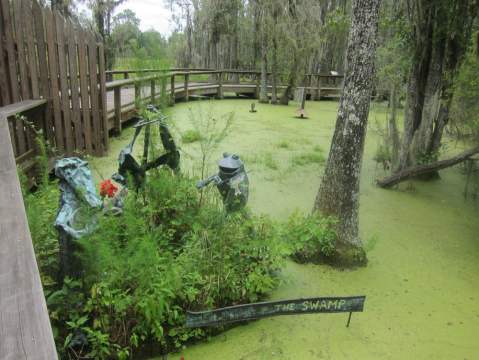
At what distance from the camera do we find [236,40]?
17594 millimetres

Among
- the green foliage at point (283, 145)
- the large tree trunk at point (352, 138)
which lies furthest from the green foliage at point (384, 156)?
the large tree trunk at point (352, 138)

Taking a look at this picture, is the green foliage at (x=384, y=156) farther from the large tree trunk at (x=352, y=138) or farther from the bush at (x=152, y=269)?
the bush at (x=152, y=269)

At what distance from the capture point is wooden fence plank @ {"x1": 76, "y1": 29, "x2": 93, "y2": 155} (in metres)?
5.08

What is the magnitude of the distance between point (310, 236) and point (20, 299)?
2478 mm

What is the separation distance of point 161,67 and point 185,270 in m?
2.10

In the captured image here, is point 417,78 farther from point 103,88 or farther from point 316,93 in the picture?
point 316,93

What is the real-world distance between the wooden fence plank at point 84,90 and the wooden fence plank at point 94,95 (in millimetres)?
113

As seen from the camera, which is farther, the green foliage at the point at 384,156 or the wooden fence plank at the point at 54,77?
the green foliage at the point at 384,156

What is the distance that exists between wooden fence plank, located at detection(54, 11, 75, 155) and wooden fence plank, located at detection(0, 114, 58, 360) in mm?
4009

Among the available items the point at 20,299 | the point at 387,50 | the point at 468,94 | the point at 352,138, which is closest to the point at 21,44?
the point at 352,138

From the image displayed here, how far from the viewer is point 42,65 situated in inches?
179

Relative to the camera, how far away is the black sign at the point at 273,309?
7.64 ft

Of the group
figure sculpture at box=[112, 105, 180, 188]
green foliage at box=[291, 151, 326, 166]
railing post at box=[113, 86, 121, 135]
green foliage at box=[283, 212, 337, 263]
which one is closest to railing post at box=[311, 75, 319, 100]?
green foliage at box=[291, 151, 326, 166]

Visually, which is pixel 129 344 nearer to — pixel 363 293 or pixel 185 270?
pixel 185 270
